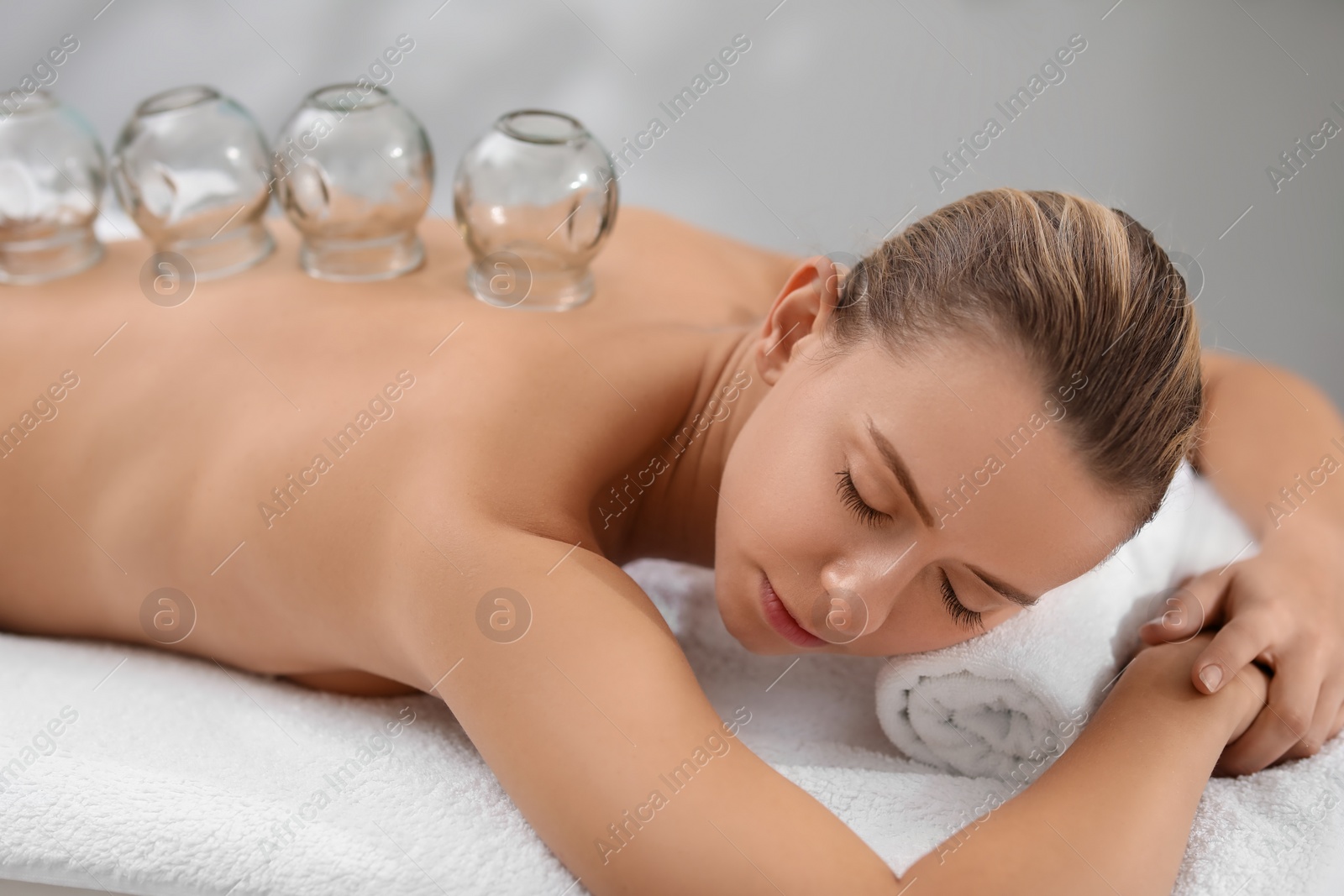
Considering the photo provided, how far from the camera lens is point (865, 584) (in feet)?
2.19

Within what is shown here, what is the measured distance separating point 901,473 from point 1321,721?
1.18 ft

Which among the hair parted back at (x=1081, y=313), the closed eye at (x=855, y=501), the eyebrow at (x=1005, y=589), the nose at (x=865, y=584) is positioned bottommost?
the nose at (x=865, y=584)

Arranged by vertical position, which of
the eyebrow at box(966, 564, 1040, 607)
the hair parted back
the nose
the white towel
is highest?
the hair parted back

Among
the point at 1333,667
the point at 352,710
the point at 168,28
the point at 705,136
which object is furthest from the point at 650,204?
the point at 1333,667

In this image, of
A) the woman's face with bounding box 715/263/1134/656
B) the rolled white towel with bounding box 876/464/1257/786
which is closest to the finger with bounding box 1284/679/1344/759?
the rolled white towel with bounding box 876/464/1257/786

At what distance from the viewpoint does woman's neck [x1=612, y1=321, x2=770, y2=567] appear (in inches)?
33.6

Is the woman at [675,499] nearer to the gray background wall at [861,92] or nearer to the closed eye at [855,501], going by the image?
the closed eye at [855,501]

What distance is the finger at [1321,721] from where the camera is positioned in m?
0.76

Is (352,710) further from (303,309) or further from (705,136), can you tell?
(705,136)

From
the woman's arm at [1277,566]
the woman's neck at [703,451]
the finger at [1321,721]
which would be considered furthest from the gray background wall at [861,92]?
the finger at [1321,721]

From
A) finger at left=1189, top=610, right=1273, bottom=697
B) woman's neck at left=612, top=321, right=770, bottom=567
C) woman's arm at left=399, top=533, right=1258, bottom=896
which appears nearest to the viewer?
woman's arm at left=399, top=533, right=1258, bottom=896

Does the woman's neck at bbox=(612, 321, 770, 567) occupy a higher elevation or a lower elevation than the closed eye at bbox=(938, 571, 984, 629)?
lower

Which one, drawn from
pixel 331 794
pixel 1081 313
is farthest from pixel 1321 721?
pixel 331 794

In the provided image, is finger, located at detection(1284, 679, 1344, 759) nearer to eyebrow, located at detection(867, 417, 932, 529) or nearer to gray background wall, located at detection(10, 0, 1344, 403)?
eyebrow, located at detection(867, 417, 932, 529)
